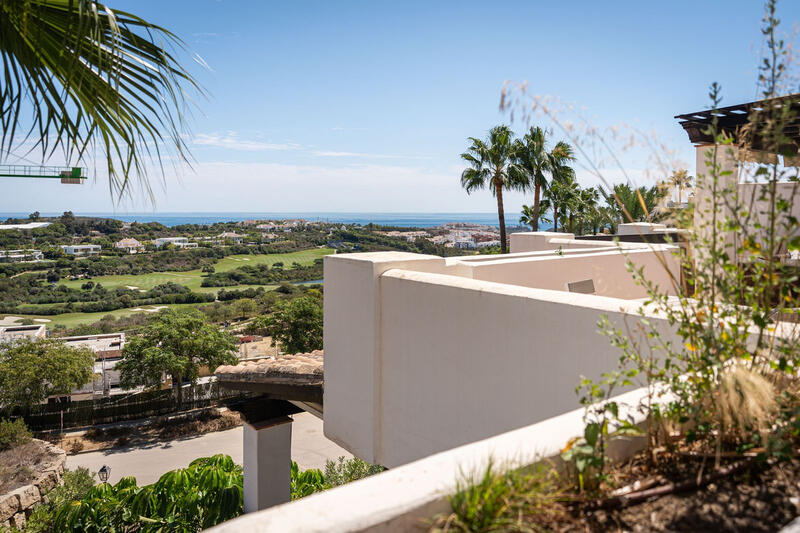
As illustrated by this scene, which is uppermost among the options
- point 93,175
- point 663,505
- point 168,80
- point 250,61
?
point 250,61

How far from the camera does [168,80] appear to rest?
211 cm

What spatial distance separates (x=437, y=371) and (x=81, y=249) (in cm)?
9724

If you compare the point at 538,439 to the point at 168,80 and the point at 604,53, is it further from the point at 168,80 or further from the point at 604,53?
the point at 604,53

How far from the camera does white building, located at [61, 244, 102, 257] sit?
275 ft

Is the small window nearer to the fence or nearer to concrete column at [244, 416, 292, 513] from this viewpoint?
concrete column at [244, 416, 292, 513]

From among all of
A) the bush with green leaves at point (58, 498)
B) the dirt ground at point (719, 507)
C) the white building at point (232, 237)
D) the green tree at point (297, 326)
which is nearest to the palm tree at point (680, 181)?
the dirt ground at point (719, 507)

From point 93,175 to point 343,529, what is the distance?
175 cm

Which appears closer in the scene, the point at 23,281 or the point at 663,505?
the point at 663,505

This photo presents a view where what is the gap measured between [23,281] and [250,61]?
191ft

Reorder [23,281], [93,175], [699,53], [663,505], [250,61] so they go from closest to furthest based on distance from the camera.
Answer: [663,505] → [93,175] → [699,53] → [250,61] → [23,281]

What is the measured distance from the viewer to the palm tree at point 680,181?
2.19m

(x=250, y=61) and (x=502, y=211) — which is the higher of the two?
(x=250, y=61)

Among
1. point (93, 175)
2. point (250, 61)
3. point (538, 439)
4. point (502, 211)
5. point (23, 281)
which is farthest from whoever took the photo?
point (23, 281)

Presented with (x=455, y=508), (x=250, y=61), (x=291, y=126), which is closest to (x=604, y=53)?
(x=455, y=508)
